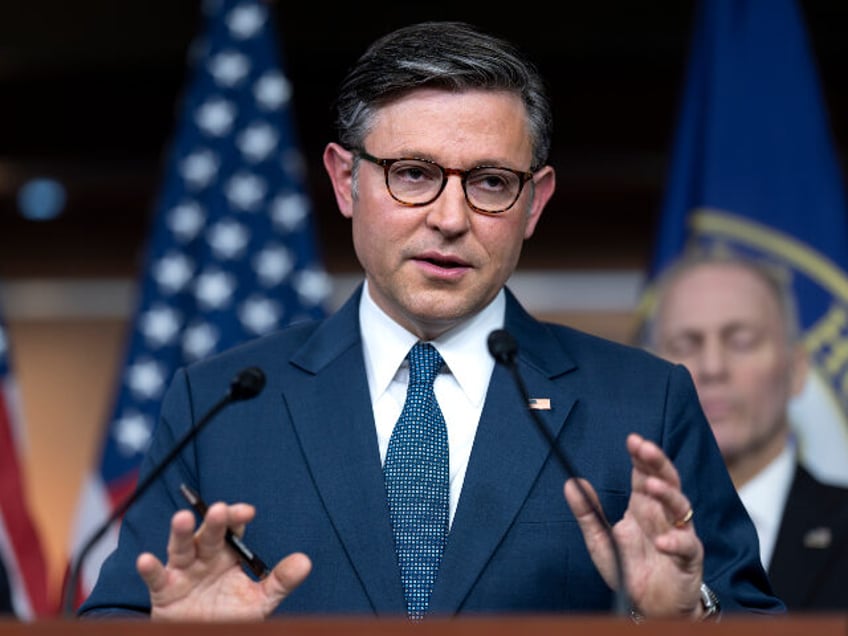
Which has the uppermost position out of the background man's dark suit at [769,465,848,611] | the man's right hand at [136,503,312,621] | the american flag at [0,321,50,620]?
the man's right hand at [136,503,312,621]

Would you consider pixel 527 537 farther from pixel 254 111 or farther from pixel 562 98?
pixel 562 98

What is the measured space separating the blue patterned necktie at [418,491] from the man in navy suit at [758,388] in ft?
5.35

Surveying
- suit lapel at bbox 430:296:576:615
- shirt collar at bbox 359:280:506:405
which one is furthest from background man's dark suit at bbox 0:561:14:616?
suit lapel at bbox 430:296:576:615

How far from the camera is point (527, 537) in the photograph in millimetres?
2062

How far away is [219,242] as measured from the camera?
168 inches

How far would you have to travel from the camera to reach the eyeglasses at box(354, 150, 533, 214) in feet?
7.03

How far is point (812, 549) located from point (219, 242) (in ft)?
5.99

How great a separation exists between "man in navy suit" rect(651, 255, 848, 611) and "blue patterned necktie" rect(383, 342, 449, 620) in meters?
1.63

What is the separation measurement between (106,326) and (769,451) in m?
3.39

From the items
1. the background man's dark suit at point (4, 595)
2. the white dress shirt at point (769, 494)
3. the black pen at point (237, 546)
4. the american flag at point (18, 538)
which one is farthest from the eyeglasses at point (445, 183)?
the american flag at point (18, 538)

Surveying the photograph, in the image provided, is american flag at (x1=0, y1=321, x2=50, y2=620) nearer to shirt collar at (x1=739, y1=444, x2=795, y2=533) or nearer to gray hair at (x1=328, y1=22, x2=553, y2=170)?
shirt collar at (x1=739, y1=444, x2=795, y2=533)

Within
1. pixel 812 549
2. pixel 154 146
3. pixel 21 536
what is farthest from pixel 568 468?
pixel 154 146

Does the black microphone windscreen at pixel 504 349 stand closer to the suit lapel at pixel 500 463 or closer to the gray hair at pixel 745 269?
the suit lapel at pixel 500 463

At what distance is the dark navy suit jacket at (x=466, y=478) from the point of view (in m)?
2.04
